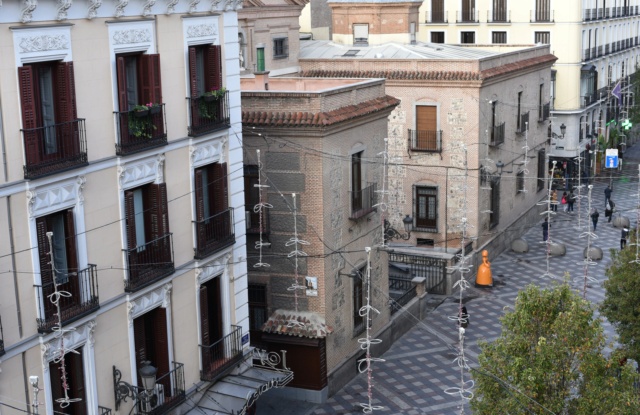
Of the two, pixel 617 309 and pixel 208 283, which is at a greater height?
pixel 208 283

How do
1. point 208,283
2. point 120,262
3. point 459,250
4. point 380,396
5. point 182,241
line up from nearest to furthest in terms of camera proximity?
point 120,262, point 182,241, point 208,283, point 380,396, point 459,250

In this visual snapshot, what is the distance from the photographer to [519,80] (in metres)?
46.8

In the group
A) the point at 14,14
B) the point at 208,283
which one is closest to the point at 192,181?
the point at 208,283

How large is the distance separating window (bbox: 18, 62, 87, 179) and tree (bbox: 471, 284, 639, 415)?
863 centimetres

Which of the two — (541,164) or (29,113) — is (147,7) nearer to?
(29,113)

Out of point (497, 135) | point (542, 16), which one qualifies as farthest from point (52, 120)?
point (542, 16)

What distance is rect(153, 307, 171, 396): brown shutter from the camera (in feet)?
67.7

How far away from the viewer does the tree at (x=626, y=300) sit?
25.1m

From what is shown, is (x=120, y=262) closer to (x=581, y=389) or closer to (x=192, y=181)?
(x=192, y=181)

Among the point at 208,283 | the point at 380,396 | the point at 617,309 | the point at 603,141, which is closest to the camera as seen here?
the point at 208,283

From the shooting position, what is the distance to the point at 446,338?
110 ft

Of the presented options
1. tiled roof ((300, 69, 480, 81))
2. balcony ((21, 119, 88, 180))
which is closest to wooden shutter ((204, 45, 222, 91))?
balcony ((21, 119, 88, 180))

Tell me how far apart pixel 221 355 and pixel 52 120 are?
8.08 m

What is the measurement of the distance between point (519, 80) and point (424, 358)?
20068 mm
